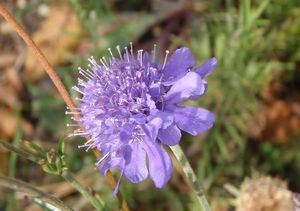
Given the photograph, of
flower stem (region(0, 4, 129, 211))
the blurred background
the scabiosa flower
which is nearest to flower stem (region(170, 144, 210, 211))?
the scabiosa flower

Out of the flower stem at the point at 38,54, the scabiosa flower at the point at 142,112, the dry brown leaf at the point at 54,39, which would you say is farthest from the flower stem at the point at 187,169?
the dry brown leaf at the point at 54,39

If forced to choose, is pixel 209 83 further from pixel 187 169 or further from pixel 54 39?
pixel 187 169

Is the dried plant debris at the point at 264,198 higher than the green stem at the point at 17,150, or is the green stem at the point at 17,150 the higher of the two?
the green stem at the point at 17,150

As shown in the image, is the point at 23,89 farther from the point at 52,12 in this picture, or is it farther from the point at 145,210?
the point at 145,210

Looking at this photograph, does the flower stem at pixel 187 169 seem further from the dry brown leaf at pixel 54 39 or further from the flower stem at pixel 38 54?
the dry brown leaf at pixel 54 39

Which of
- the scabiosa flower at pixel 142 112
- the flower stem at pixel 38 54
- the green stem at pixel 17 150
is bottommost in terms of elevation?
the scabiosa flower at pixel 142 112

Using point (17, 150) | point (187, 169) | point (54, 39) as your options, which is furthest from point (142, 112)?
point (54, 39)

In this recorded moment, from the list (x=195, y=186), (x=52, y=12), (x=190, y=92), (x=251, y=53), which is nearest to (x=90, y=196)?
(x=195, y=186)
